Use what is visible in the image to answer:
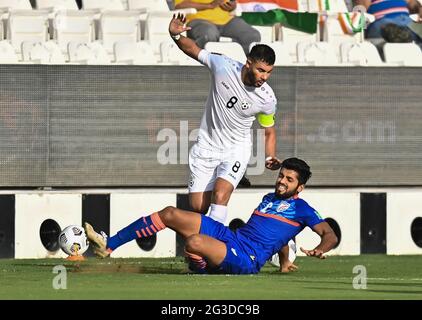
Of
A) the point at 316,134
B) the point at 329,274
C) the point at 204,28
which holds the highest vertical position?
the point at 204,28

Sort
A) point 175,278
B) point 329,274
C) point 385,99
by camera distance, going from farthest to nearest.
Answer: point 385,99 < point 329,274 < point 175,278

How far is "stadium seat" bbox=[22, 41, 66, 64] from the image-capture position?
16.5 meters

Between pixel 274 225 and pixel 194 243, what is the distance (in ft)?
2.79

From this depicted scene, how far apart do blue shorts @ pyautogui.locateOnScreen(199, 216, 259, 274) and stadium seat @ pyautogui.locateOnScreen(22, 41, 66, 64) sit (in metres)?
4.45

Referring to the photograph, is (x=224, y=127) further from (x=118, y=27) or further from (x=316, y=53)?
(x=118, y=27)

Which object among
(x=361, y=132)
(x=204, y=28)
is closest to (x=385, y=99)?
(x=361, y=132)

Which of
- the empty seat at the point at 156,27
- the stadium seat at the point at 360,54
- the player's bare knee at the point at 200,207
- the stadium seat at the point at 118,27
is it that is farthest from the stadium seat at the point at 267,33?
the player's bare knee at the point at 200,207

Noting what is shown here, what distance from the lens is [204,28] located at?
17484mm

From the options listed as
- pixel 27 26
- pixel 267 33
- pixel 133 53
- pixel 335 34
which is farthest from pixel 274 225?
pixel 335 34

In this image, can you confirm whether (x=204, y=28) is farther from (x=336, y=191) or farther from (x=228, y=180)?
(x=228, y=180)

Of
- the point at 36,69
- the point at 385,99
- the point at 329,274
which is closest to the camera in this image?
the point at 329,274

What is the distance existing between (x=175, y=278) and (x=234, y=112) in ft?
8.10

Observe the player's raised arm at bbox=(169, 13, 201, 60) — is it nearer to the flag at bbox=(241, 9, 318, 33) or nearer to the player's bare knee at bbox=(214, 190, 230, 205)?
the player's bare knee at bbox=(214, 190, 230, 205)

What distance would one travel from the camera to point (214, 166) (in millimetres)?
14516
